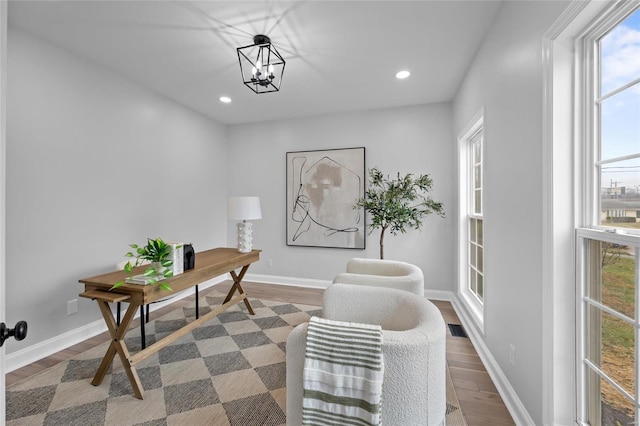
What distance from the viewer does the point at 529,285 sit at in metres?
1.54

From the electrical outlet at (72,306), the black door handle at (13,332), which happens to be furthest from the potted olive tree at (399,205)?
the electrical outlet at (72,306)

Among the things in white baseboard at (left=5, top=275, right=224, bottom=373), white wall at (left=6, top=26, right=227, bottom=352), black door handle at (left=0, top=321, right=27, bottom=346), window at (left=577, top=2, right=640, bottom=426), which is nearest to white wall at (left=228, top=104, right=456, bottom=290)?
white wall at (left=6, top=26, right=227, bottom=352)

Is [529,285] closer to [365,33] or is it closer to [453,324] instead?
[453,324]

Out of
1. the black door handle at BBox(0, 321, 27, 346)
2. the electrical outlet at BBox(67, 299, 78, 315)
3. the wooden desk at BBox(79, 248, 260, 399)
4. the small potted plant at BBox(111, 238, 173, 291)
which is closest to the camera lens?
the black door handle at BBox(0, 321, 27, 346)

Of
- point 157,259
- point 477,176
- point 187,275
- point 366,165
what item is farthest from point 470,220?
point 157,259

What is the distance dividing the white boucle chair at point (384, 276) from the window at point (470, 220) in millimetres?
1013

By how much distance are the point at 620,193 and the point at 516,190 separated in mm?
596

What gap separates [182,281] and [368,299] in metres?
1.42

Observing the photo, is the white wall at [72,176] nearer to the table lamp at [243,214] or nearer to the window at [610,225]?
the table lamp at [243,214]

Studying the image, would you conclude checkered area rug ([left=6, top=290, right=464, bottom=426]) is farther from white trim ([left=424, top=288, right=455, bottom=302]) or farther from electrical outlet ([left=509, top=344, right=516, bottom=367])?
white trim ([left=424, top=288, right=455, bottom=302])

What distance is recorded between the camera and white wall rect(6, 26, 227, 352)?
219 cm

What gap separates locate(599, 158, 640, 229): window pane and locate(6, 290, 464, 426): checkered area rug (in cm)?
141

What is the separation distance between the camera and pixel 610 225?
116 cm

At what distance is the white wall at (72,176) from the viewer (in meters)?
2.19
